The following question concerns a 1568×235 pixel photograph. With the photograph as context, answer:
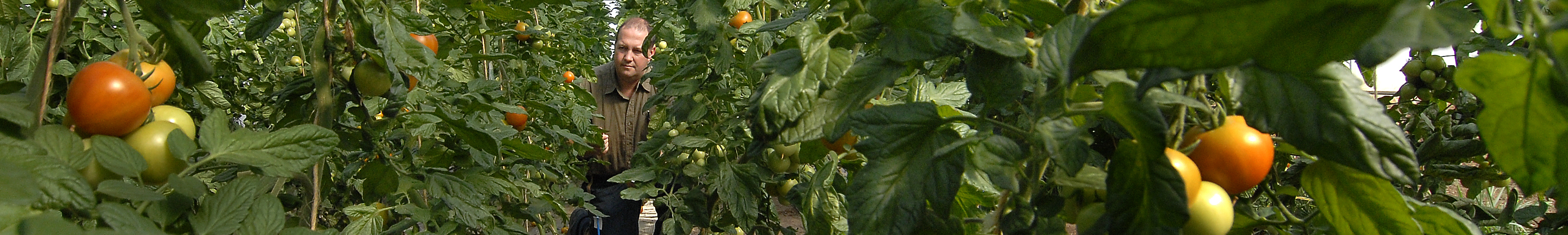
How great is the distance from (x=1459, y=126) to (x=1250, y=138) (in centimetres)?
89

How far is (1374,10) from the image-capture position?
22 centimetres

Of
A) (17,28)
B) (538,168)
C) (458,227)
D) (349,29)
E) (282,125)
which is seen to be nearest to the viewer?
(349,29)

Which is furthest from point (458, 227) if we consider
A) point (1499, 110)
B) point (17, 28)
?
point (1499, 110)

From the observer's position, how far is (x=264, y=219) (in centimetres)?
54

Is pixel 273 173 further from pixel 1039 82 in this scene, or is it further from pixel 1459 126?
pixel 1459 126

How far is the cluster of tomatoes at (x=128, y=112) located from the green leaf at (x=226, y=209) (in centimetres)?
3

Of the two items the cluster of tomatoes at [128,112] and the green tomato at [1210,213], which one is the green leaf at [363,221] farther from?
the green tomato at [1210,213]

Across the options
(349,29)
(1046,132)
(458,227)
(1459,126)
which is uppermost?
(1046,132)

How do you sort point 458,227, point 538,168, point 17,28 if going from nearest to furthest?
point 17,28 < point 458,227 < point 538,168

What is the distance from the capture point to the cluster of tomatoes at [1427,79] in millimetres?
1228

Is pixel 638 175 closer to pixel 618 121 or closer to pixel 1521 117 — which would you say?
pixel 618 121

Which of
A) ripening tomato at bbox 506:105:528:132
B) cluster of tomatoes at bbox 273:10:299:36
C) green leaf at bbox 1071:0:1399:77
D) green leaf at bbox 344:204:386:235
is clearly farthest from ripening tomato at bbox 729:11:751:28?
green leaf at bbox 1071:0:1399:77

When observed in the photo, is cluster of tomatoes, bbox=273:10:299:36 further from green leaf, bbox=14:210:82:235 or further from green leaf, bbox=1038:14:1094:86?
green leaf, bbox=1038:14:1094:86

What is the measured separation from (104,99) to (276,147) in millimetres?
94
